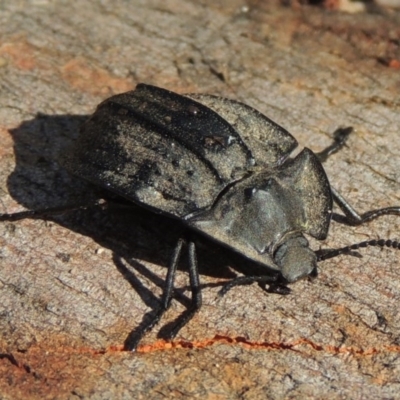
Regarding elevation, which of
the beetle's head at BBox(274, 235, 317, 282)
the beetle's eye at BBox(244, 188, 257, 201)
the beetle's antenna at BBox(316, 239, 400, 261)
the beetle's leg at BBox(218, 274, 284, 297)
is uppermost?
the beetle's eye at BBox(244, 188, 257, 201)

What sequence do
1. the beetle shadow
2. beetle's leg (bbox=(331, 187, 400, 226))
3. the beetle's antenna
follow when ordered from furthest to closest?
1. beetle's leg (bbox=(331, 187, 400, 226))
2. the beetle shadow
3. the beetle's antenna

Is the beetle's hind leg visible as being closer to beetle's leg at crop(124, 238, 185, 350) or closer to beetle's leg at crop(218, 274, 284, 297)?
beetle's leg at crop(124, 238, 185, 350)

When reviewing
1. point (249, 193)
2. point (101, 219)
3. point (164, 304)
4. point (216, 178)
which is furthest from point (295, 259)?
point (101, 219)

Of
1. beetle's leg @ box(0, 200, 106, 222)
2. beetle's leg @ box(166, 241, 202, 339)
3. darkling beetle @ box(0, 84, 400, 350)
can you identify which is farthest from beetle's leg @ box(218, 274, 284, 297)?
beetle's leg @ box(0, 200, 106, 222)

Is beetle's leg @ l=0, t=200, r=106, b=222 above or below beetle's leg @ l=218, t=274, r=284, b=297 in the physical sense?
below

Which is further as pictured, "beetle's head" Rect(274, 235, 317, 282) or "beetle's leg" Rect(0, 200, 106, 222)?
"beetle's leg" Rect(0, 200, 106, 222)

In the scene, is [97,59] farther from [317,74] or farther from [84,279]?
[84,279]

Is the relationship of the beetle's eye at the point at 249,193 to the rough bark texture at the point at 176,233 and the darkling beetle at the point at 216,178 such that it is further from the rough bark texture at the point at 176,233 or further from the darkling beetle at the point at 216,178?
the rough bark texture at the point at 176,233
